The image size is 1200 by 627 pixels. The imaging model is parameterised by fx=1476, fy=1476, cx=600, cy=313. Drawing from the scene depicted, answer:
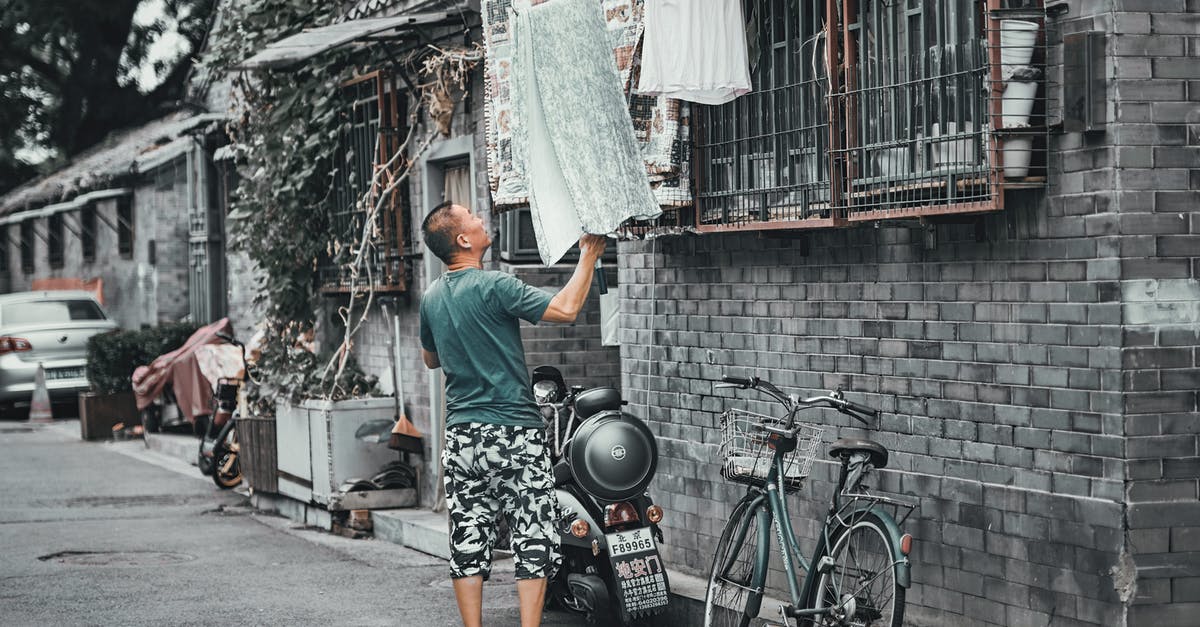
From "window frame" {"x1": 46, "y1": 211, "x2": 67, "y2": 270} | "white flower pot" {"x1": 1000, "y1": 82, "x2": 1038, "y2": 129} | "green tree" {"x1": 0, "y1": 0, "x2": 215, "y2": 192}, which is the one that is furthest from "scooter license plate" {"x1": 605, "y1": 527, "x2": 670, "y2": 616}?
"green tree" {"x1": 0, "y1": 0, "x2": 215, "y2": 192}

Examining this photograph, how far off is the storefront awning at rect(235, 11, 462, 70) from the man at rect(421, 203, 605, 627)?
13.4 ft

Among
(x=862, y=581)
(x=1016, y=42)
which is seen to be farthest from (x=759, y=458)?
(x=1016, y=42)

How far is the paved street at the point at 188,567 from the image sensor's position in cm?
791

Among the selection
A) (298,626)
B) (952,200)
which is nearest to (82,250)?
(298,626)

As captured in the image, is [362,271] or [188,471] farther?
[188,471]

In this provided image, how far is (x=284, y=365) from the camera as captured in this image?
12594 mm

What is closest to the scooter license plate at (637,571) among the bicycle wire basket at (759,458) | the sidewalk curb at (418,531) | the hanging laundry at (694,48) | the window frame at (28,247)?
the sidewalk curb at (418,531)

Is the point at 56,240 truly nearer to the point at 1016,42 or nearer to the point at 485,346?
the point at 485,346

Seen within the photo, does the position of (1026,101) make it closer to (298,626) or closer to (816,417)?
(816,417)

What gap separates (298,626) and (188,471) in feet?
25.2

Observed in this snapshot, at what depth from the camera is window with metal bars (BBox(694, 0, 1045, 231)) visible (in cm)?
579

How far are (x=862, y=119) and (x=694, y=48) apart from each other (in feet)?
3.30

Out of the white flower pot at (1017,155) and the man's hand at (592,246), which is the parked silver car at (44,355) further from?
the white flower pot at (1017,155)

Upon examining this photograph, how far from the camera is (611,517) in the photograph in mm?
7020
